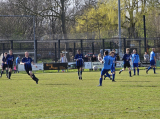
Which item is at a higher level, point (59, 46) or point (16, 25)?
point (16, 25)

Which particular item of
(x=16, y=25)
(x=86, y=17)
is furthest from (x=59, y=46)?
(x=86, y=17)

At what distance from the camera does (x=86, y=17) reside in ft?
157

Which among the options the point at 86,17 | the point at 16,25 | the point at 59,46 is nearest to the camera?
the point at 59,46

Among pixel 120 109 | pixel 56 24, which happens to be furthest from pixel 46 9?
pixel 120 109

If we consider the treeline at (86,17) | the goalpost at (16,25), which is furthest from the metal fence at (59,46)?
the goalpost at (16,25)

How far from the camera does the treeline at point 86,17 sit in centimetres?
4019

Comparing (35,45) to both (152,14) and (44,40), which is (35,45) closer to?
(44,40)

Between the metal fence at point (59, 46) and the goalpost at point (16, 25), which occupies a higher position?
the goalpost at point (16, 25)

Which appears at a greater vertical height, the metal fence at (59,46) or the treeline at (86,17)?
the treeline at (86,17)

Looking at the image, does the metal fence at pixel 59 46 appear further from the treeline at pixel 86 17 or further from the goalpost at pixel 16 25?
the goalpost at pixel 16 25

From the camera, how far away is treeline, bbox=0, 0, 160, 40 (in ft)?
132

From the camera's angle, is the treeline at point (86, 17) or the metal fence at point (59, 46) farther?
the treeline at point (86, 17)

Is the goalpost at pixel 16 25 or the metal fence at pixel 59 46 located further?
the goalpost at pixel 16 25

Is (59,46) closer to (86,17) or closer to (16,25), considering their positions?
(16,25)
